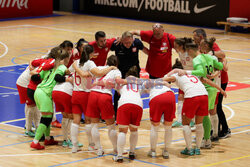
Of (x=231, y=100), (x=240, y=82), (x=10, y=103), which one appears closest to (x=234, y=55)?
(x=240, y=82)

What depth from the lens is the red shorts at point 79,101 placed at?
10055mm

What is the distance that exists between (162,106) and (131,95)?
1.94 feet

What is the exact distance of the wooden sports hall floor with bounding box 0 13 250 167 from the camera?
9.62 meters

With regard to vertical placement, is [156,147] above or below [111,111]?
below

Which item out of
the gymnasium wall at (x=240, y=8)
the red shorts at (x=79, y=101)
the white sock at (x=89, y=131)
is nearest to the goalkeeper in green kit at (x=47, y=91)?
the red shorts at (x=79, y=101)

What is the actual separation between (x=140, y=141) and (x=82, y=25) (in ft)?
63.7

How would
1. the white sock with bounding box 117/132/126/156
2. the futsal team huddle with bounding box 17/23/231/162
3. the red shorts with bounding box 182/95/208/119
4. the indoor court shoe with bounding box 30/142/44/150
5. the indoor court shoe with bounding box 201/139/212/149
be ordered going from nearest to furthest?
the white sock with bounding box 117/132/126/156, the futsal team huddle with bounding box 17/23/231/162, the red shorts with bounding box 182/95/208/119, the indoor court shoe with bounding box 30/142/44/150, the indoor court shoe with bounding box 201/139/212/149

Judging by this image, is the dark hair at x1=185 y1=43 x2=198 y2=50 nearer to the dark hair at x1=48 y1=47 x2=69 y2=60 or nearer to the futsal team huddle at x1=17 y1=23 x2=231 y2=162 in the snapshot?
the futsal team huddle at x1=17 y1=23 x2=231 y2=162

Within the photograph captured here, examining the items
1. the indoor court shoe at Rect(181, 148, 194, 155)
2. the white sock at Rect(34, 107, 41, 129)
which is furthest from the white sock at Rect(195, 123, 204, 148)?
the white sock at Rect(34, 107, 41, 129)

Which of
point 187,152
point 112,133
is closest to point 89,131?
point 112,133

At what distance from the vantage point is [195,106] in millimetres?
9844

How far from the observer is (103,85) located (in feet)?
32.3

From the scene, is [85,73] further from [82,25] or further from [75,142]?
[82,25]

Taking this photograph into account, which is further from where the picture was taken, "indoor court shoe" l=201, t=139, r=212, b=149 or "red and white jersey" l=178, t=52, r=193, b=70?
"red and white jersey" l=178, t=52, r=193, b=70
